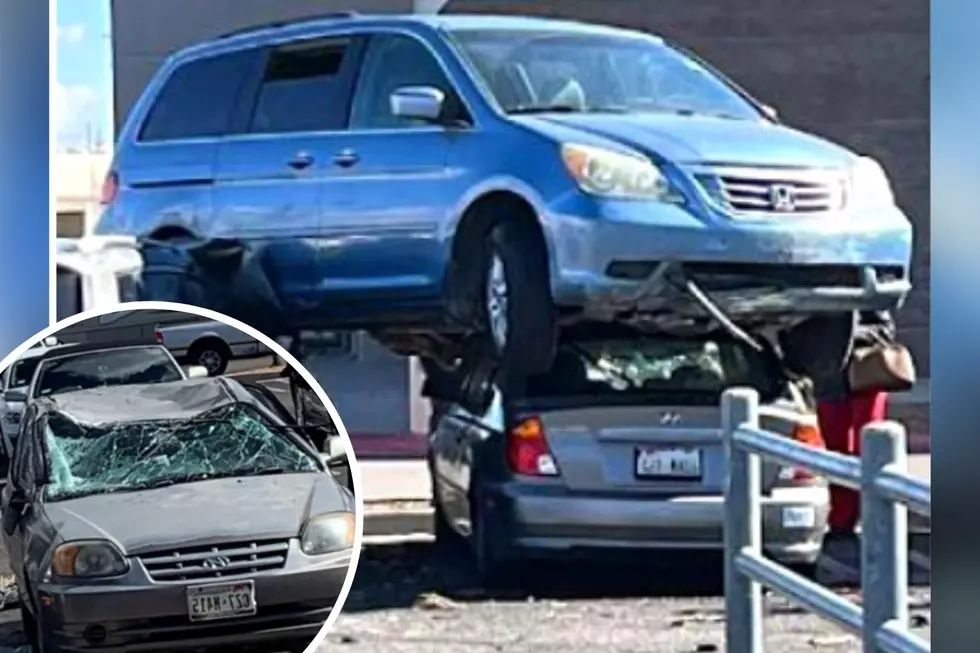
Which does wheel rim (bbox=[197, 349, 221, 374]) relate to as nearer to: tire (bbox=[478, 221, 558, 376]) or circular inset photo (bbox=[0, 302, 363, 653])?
circular inset photo (bbox=[0, 302, 363, 653])

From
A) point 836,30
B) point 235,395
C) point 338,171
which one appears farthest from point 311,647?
point 836,30

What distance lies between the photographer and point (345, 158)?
268cm

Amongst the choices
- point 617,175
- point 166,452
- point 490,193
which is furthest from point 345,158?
point 166,452

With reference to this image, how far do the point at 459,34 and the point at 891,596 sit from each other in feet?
3.95

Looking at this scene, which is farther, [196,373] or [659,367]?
[196,373]

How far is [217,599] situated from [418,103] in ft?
2.99

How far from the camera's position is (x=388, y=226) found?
105 inches

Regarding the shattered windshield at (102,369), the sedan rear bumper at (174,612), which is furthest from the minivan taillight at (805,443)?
the shattered windshield at (102,369)

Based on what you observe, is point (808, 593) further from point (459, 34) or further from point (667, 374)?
point (459, 34)

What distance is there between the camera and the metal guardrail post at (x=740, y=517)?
2578 millimetres

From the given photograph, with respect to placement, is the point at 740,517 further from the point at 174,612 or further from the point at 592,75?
the point at 174,612

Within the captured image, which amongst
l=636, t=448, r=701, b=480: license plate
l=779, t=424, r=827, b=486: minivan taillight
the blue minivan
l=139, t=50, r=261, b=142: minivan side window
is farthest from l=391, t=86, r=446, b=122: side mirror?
l=779, t=424, r=827, b=486: minivan taillight

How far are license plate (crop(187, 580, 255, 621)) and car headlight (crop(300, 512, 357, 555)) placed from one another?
0.12 m

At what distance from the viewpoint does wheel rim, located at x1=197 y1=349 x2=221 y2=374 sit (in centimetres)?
267
